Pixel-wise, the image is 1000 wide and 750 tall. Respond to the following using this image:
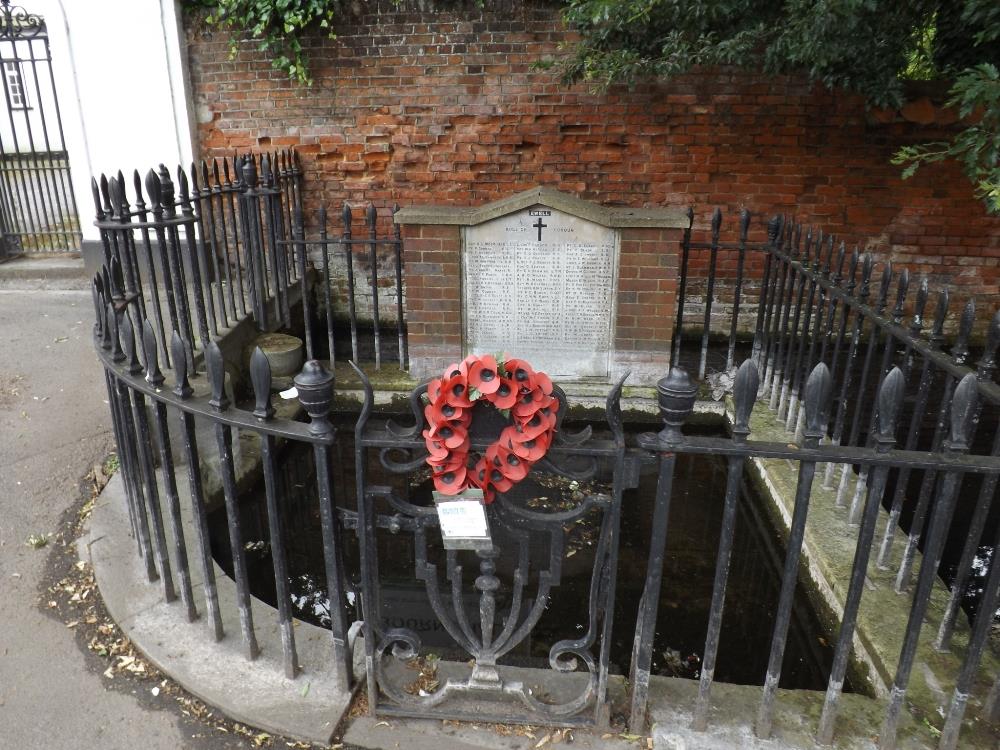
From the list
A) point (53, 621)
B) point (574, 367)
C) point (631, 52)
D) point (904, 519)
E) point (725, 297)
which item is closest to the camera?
point (53, 621)

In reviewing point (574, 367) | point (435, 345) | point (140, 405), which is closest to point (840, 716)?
point (140, 405)


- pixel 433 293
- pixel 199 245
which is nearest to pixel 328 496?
pixel 433 293

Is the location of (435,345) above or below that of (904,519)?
above

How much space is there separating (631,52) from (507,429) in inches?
185

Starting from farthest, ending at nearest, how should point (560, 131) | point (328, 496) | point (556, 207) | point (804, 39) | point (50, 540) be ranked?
point (560, 131) < point (556, 207) < point (804, 39) < point (50, 540) < point (328, 496)

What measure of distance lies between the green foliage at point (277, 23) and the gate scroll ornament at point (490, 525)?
5509 mm

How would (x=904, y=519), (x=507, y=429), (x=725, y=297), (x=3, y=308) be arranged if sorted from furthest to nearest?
(x=725, y=297) < (x=3, y=308) < (x=904, y=519) < (x=507, y=429)

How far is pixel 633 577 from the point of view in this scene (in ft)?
11.0

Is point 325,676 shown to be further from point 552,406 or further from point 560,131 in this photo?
point 560,131

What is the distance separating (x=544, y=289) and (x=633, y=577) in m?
2.34

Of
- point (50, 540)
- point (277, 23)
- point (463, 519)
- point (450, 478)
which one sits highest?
point (277, 23)

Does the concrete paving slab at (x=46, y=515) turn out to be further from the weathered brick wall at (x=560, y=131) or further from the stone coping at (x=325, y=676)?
the weathered brick wall at (x=560, y=131)

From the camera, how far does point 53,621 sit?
271cm

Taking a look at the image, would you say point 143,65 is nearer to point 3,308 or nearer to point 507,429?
point 3,308
